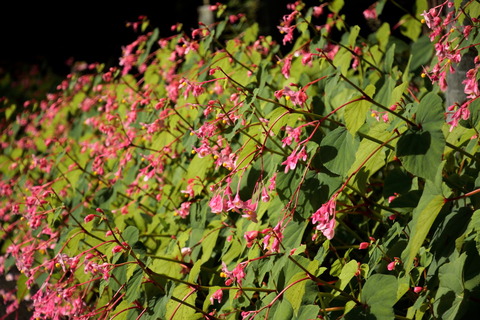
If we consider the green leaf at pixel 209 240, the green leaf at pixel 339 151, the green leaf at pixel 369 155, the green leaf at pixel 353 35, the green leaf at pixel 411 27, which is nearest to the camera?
the green leaf at pixel 339 151

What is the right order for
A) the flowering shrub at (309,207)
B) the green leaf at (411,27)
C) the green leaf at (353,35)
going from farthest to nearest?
1. the green leaf at (411,27)
2. the green leaf at (353,35)
3. the flowering shrub at (309,207)

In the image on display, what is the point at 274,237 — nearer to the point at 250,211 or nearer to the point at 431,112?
the point at 250,211

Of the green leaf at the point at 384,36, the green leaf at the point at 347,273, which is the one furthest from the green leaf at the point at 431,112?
the green leaf at the point at 384,36

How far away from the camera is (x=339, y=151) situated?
1867mm

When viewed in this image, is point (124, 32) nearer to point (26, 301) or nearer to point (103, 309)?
point (26, 301)

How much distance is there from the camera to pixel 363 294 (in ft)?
5.86

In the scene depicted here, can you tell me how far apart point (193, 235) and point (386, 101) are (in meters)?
0.88

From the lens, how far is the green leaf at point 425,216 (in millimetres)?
1606

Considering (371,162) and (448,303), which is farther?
(371,162)

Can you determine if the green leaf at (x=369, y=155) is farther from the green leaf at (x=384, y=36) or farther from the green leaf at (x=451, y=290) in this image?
the green leaf at (x=384, y=36)

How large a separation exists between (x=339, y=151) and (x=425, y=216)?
33 cm

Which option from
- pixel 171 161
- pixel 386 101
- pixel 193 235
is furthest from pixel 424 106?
pixel 171 161

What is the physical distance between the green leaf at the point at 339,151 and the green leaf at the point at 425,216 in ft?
0.74

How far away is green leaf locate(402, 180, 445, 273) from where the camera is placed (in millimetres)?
1606
